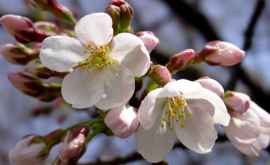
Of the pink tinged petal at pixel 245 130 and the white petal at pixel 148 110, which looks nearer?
the white petal at pixel 148 110

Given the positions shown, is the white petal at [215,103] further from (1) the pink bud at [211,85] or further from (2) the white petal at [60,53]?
(2) the white petal at [60,53]

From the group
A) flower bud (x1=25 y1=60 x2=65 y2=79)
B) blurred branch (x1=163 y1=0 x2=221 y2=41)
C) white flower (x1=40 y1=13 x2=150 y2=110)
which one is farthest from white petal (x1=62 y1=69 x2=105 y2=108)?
blurred branch (x1=163 y1=0 x2=221 y2=41)

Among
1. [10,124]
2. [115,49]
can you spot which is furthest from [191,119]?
[10,124]

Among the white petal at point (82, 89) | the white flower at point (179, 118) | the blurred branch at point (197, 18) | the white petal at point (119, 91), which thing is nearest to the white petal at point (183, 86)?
the white flower at point (179, 118)

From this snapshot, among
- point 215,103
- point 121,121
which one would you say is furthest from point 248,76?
point 121,121

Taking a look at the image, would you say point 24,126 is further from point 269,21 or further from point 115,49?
point 115,49

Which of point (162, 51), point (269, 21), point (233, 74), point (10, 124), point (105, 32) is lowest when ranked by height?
point (10, 124)

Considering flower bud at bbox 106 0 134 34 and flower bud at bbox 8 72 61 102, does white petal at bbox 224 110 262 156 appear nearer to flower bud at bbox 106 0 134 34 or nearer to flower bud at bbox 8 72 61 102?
flower bud at bbox 106 0 134 34
